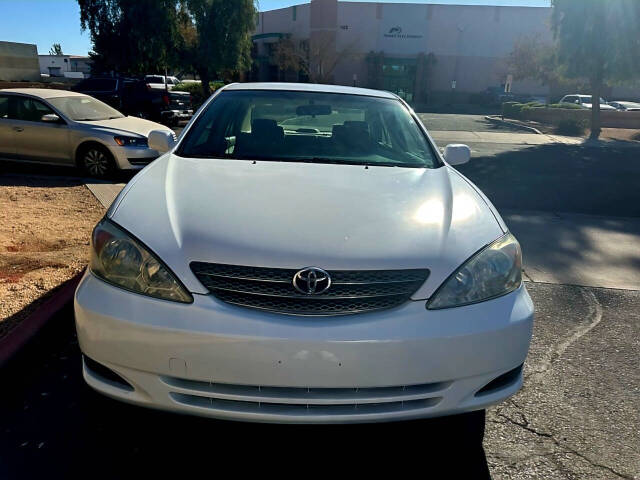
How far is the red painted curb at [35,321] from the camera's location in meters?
3.05

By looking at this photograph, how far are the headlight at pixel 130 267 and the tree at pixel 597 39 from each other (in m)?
18.9

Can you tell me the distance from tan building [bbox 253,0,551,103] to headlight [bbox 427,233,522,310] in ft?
151

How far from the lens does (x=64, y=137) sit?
8.85m

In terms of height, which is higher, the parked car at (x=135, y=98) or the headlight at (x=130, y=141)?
the parked car at (x=135, y=98)

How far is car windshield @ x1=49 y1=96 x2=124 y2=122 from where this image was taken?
9.10 meters

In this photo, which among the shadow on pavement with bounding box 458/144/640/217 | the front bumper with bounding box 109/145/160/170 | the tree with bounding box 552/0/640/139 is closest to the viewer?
the shadow on pavement with bounding box 458/144/640/217

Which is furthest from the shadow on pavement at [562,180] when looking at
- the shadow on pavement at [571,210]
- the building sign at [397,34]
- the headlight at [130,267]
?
the building sign at [397,34]

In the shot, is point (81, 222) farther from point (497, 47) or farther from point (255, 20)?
point (497, 47)

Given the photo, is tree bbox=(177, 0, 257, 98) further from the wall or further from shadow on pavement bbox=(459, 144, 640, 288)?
the wall

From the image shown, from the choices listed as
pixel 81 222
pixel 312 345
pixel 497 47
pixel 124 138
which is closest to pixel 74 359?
pixel 312 345

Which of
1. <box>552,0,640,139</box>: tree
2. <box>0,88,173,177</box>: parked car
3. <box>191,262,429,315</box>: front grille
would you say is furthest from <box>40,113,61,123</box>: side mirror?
<box>552,0,640,139</box>: tree

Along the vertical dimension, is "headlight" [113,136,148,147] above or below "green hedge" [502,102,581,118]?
above

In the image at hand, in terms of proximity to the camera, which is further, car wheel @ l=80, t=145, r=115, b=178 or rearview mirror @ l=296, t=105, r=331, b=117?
car wheel @ l=80, t=145, r=115, b=178

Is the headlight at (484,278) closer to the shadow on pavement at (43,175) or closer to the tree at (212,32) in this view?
the shadow on pavement at (43,175)
